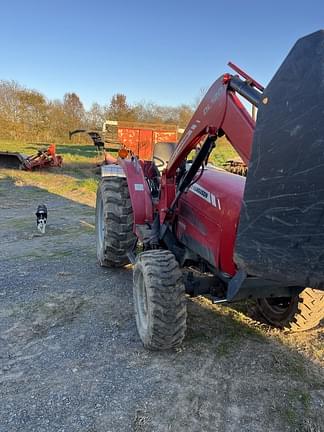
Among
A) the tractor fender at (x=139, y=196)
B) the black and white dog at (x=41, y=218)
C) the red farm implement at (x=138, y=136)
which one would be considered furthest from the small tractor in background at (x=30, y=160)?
the tractor fender at (x=139, y=196)

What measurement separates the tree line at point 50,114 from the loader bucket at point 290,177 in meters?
25.9

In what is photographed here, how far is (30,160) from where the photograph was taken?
1430 cm

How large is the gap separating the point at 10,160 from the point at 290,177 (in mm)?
14936

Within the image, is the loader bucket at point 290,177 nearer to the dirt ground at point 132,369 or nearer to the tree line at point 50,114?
the dirt ground at point 132,369

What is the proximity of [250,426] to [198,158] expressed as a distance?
5.65ft

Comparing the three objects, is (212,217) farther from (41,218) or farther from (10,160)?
(10,160)

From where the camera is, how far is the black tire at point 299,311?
125 inches

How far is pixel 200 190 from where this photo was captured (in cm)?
318

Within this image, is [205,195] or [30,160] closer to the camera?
[205,195]

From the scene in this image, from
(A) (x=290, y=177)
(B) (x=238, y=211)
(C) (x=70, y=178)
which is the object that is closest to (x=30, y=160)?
(C) (x=70, y=178)

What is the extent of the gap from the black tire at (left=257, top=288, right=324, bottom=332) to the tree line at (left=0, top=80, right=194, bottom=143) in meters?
24.6

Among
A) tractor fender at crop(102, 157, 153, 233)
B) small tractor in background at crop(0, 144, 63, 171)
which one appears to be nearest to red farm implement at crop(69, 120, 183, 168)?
small tractor in background at crop(0, 144, 63, 171)

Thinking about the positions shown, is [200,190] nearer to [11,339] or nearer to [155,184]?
[155,184]

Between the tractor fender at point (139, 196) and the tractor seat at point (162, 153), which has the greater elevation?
the tractor seat at point (162, 153)
